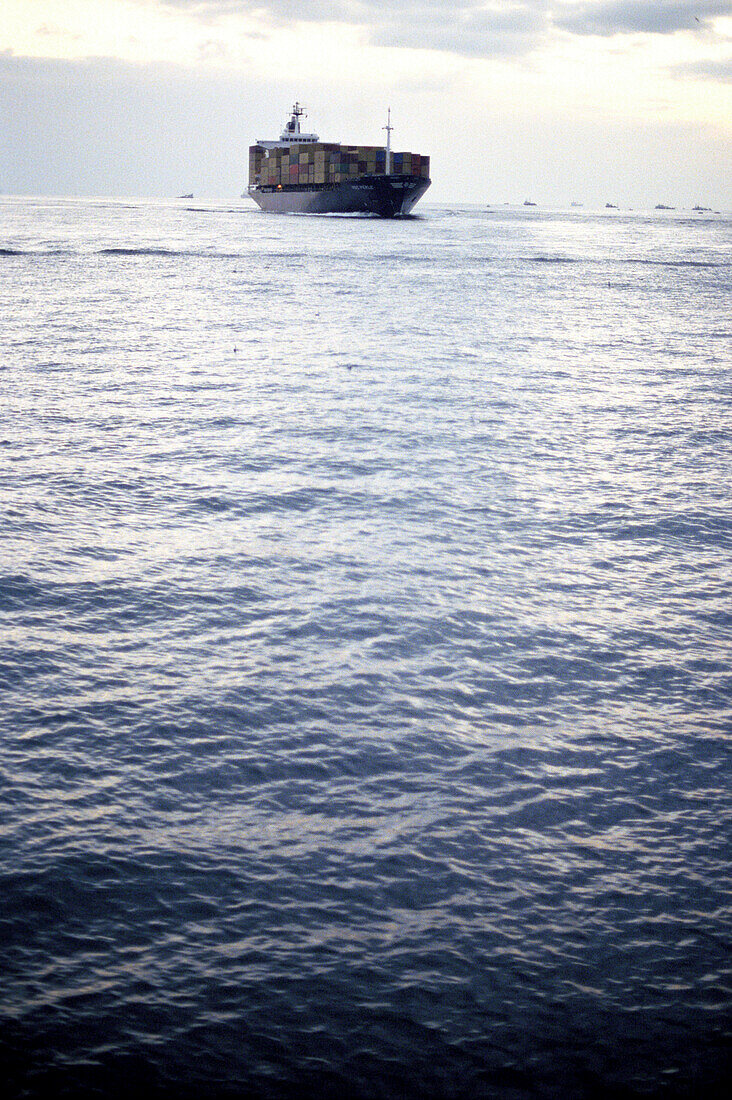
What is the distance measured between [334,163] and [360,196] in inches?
261

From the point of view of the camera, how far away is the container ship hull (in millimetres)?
146750

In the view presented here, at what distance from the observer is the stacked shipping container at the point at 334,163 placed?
153125mm

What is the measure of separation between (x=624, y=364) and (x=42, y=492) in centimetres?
2321

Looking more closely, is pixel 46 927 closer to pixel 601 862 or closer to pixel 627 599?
pixel 601 862

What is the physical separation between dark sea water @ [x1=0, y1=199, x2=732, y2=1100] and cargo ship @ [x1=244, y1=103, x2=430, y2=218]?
428ft

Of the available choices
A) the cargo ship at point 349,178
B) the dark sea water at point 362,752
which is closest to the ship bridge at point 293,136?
the cargo ship at point 349,178

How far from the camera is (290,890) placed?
8.18 m

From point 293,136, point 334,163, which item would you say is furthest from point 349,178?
point 293,136

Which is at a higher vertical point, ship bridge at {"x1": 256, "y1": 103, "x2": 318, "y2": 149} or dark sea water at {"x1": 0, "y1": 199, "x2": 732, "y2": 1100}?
ship bridge at {"x1": 256, "y1": 103, "x2": 318, "y2": 149}

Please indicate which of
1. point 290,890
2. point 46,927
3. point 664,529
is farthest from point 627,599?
point 46,927

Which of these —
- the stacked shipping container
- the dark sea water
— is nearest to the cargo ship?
the stacked shipping container

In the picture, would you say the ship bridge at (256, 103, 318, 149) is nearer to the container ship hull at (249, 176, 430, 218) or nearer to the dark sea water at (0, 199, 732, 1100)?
the container ship hull at (249, 176, 430, 218)

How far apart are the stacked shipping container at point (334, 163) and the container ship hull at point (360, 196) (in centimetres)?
154

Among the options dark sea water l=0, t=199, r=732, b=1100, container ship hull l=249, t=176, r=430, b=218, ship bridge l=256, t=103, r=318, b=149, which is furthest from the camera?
ship bridge l=256, t=103, r=318, b=149
